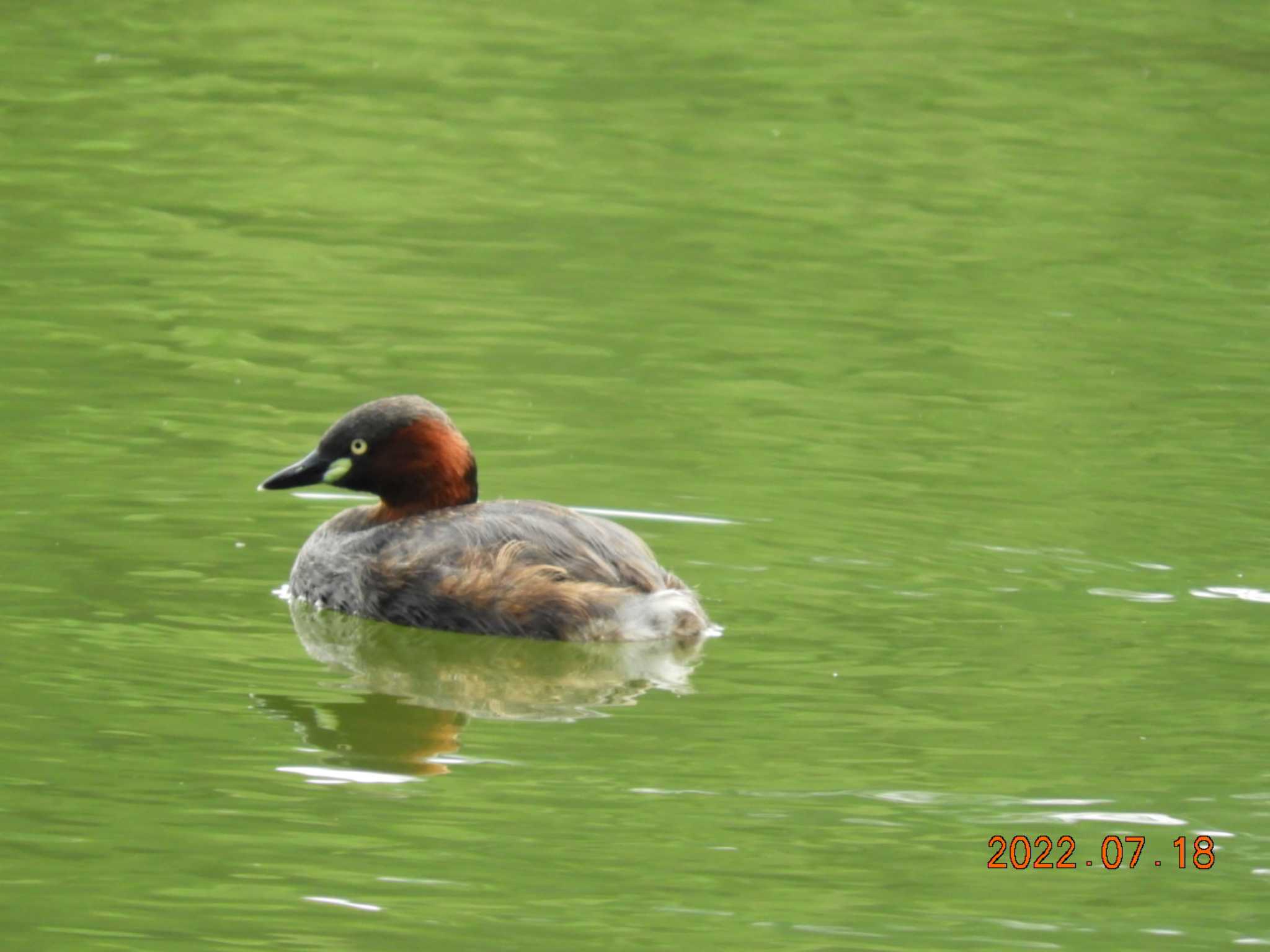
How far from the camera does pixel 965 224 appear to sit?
47.9 ft

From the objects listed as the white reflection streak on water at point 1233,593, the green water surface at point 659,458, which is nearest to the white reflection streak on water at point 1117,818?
the green water surface at point 659,458

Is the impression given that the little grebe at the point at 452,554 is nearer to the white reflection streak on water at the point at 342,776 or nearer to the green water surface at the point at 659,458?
the green water surface at the point at 659,458

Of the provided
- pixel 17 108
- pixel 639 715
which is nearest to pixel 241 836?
pixel 639 715

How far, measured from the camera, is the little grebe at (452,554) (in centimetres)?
829

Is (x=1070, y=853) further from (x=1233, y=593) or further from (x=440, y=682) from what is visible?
(x=1233, y=593)

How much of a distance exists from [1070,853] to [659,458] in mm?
3944

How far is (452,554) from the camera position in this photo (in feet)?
27.9

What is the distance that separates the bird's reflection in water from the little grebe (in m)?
0.06

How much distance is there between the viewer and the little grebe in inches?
326

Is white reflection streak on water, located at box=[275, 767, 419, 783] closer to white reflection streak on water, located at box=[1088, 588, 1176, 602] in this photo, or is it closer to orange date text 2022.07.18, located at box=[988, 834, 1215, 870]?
orange date text 2022.07.18, located at box=[988, 834, 1215, 870]

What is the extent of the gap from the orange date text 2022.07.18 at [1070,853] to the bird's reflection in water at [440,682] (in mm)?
1481

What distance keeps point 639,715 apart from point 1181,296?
21.3ft

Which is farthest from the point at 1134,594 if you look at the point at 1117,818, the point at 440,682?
the point at 440,682

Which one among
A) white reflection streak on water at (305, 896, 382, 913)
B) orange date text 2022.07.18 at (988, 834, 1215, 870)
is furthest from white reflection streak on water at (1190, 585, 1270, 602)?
white reflection streak on water at (305, 896, 382, 913)
